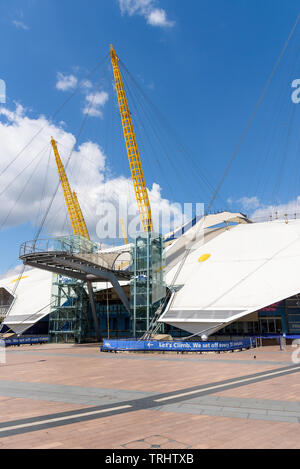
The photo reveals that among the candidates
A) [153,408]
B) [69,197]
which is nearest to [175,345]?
[153,408]

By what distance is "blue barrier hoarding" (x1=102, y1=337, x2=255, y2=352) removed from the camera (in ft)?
98.9

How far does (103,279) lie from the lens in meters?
46.4

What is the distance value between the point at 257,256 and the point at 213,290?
748 centimetres

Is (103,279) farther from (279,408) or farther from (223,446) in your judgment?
(223,446)

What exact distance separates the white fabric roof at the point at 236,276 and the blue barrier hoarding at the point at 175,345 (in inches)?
112

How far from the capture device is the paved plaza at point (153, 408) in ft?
27.1

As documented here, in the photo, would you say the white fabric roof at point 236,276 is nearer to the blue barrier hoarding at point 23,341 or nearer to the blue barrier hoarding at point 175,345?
the blue barrier hoarding at point 175,345

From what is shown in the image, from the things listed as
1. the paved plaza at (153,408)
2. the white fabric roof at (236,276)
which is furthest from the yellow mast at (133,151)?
the paved plaza at (153,408)

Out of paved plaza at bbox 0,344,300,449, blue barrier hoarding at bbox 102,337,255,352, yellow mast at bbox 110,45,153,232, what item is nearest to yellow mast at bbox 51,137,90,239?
yellow mast at bbox 110,45,153,232

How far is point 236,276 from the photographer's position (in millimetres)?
40500

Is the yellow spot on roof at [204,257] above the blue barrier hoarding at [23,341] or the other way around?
above

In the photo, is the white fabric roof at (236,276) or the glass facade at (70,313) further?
the glass facade at (70,313)

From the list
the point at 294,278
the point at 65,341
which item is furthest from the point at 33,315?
the point at 294,278

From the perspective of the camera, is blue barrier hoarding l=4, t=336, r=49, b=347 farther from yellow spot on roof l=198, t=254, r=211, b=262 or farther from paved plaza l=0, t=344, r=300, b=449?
paved plaza l=0, t=344, r=300, b=449
